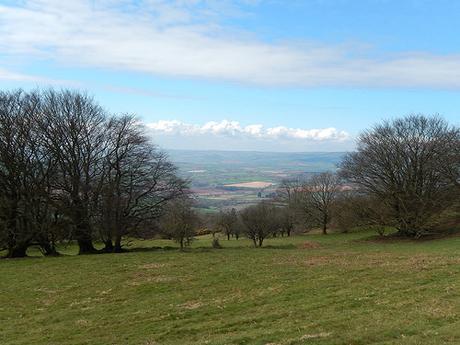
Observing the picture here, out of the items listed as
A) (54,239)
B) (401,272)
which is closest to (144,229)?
(54,239)

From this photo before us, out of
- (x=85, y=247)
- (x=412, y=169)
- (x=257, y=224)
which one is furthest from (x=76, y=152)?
(x=412, y=169)

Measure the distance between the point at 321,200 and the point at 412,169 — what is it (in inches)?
1144

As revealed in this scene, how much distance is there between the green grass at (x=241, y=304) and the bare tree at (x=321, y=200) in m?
48.2

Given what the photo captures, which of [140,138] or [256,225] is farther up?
[140,138]

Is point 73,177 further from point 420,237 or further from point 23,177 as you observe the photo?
point 420,237

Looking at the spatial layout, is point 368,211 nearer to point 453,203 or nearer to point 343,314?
point 453,203

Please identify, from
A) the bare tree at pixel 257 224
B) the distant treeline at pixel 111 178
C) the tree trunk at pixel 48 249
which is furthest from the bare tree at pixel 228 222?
the tree trunk at pixel 48 249

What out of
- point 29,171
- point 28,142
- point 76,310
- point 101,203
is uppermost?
point 28,142

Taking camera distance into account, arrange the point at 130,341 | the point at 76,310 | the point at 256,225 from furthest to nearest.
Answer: the point at 256,225, the point at 76,310, the point at 130,341

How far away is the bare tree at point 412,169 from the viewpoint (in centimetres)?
4681

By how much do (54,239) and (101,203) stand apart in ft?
15.9

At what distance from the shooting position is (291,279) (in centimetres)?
1983

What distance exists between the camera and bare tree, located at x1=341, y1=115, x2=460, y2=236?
46.8 m

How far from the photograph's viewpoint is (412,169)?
1885 inches
